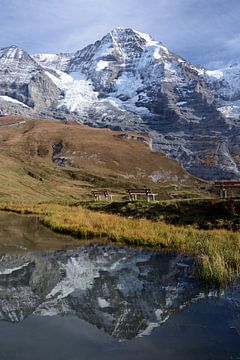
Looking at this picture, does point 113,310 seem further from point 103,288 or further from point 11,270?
point 11,270

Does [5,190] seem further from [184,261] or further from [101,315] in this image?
[101,315]

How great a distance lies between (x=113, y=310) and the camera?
14.3 m

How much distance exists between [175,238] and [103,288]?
1012 cm

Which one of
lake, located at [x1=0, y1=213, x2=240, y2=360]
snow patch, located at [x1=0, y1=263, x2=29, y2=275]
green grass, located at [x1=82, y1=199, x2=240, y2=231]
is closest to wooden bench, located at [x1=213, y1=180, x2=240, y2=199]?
green grass, located at [x1=82, y1=199, x2=240, y2=231]

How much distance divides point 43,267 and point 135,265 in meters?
4.14

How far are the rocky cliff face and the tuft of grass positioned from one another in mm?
986

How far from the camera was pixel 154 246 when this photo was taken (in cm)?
2605

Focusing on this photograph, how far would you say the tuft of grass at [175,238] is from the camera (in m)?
17.8

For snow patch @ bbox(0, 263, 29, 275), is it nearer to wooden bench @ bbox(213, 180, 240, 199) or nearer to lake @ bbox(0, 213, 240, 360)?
lake @ bbox(0, 213, 240, 360)

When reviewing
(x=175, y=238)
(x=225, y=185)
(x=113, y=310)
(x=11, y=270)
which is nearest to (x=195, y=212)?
(x=225, y=185)

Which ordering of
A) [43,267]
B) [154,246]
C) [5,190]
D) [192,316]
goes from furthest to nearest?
1. [5,190]
2. [154,246]
3. [43,267]
4. [192,316]

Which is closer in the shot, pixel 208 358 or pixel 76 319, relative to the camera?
pixel 208 358

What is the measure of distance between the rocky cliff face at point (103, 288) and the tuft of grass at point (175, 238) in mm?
986

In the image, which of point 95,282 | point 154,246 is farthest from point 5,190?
point 95,282
